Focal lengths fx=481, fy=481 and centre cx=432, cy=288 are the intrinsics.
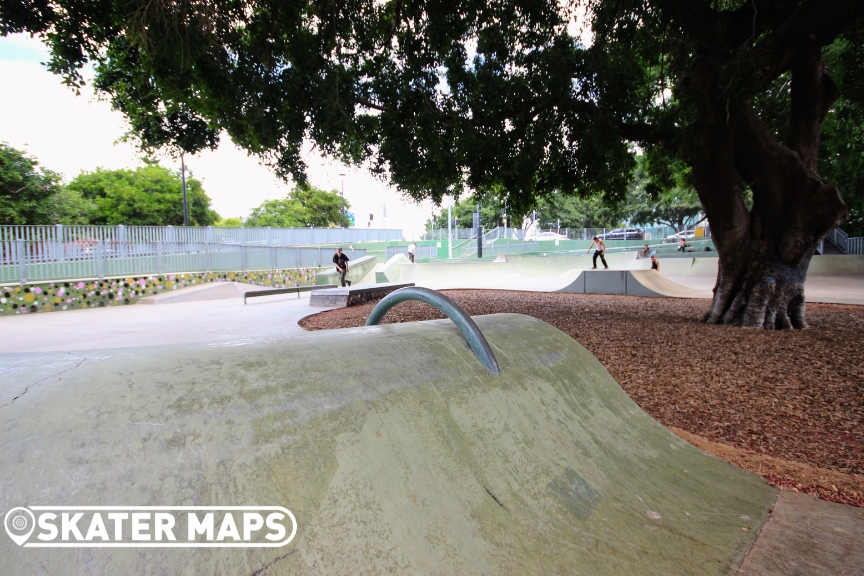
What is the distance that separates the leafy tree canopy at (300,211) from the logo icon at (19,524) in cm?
5814

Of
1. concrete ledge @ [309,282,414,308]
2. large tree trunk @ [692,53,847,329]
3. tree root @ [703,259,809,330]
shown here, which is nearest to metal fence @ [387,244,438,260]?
concrete ledge @ [309,282,414,308]

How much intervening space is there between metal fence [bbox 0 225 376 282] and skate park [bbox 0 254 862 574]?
13254 millimetres

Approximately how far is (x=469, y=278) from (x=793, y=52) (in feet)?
47.8

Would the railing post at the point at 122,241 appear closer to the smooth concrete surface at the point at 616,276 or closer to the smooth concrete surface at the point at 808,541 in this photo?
the smooth concrete surface at the point at 616,276

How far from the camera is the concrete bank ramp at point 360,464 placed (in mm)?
1087

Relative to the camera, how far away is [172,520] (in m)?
1.07

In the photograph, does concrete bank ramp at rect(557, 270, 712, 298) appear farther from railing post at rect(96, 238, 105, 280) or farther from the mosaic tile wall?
railing post at rect(96, 238, 105, 280)

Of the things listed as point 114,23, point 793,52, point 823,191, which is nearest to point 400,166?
point 114,23

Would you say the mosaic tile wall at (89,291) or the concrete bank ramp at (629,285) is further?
the concrete bank ramp at (629,285)

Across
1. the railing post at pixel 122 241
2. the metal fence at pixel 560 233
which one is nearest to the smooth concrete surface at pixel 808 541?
the railing post at pixel 122 241

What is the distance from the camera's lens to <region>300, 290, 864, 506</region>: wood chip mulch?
3148 mm

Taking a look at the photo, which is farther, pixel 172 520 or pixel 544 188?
pixel 544 188

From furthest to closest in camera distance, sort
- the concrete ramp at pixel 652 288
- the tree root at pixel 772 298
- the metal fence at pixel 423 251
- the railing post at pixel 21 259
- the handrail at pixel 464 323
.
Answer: the metal fence at pixel 423 251 < the concrete ramp at pixel 652 288 < the railing post at pixel 21 259 < the tree root at pixel 772 298 < the handrail at pixel 464 323

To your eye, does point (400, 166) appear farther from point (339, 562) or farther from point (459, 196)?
point (339, 562)
